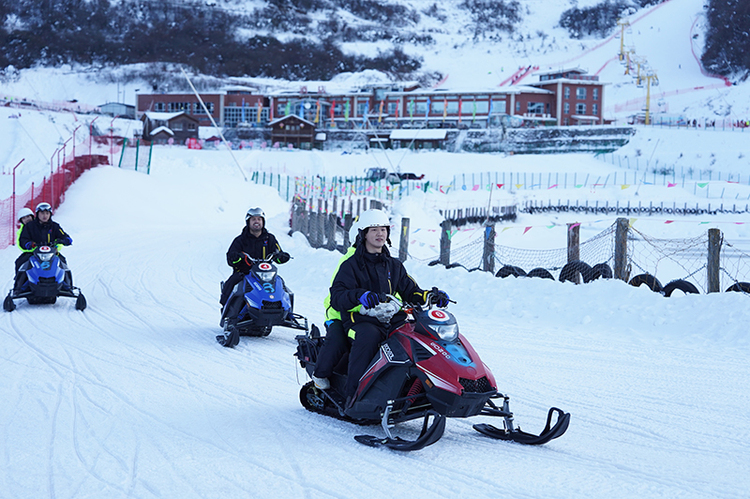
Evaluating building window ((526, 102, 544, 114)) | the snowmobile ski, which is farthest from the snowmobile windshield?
building window ((526, 102, 544, 114))

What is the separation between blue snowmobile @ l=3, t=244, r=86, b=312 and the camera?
37.2 feet

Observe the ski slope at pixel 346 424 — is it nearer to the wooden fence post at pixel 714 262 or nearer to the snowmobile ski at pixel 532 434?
the snowmobile ski at pixel 532 434

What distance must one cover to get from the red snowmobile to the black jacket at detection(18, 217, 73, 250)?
7.88 m

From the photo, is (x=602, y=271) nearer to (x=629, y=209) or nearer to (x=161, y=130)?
(x=629, y=209)

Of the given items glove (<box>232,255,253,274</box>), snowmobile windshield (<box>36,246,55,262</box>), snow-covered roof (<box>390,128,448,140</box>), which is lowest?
snowmobile windshield (<box>36,246,55,262</box>)

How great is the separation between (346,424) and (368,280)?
116cm

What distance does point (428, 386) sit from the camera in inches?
201

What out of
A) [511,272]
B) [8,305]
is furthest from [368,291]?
[511,272]

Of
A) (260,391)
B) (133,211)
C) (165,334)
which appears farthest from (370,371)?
(133,211)

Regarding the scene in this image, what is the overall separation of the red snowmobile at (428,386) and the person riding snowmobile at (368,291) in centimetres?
10

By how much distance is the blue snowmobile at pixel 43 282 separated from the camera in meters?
11.3

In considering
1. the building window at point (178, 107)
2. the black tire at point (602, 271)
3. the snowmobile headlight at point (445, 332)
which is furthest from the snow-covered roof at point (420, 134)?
the snowmobile headlight at point (445, 332)

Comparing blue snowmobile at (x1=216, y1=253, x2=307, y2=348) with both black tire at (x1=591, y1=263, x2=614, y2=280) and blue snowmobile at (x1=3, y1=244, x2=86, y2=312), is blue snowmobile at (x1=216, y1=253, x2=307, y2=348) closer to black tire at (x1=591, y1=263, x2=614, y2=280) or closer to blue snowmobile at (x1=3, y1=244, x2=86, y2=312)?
blue snowmobile at (x1=3, y1=244, x2=86, y2=312)

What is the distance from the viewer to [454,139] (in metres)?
79.4
